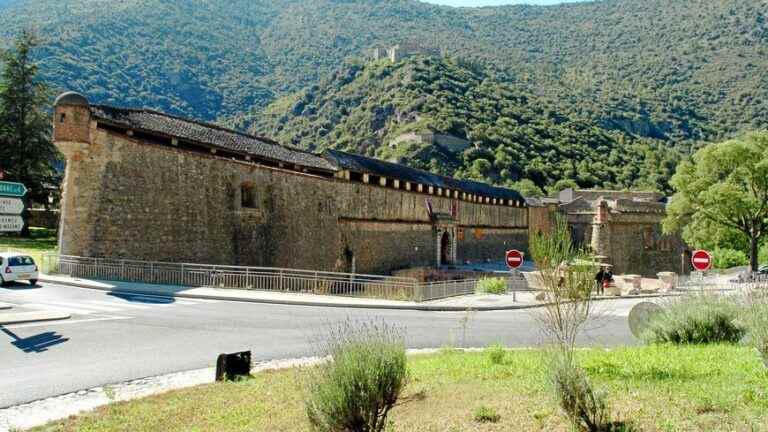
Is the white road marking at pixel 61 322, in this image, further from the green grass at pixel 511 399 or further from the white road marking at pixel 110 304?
the green grass at pixel 511 399

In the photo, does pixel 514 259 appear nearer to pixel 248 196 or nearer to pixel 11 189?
pixel 248 196

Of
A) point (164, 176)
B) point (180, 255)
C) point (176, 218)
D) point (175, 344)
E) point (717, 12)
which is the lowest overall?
point (175, 344)

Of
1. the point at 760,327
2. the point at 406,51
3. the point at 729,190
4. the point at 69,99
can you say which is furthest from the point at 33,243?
the point at 406,51

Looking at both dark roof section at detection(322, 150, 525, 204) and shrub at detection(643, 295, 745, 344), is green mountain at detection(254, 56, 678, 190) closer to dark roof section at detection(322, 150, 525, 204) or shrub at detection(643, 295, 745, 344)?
dark roof section at detection(322, 150, 525, 204)

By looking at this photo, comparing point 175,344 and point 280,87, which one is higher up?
point 280,87

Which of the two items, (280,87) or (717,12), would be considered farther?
(280,87)

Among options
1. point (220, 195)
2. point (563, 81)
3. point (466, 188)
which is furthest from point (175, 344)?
point (563, 81)

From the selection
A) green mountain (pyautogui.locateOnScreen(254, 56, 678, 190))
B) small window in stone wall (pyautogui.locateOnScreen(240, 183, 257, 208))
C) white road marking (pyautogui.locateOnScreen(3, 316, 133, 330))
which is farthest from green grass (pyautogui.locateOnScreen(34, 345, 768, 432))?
green mountain (pyautogui.locateOnScreen(254, 56, 678, 190))

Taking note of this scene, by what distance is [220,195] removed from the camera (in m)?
25.7

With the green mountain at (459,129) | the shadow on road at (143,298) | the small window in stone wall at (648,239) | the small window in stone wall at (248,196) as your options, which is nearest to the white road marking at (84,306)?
the shadow on road at (143,298)

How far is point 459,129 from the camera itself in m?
99.0

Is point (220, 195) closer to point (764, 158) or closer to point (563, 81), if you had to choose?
point (764, 158)

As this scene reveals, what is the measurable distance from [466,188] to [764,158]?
22594 millimetres

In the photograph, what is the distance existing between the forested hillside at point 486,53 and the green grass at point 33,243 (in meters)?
63.5
